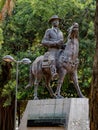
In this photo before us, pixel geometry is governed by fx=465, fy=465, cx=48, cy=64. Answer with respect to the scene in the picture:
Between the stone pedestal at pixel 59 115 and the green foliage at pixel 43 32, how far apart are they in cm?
882

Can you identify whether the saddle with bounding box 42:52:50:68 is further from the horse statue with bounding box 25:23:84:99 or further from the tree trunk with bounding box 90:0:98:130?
the tree trunk with bounding box 90:0:98:130

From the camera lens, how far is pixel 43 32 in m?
26.4

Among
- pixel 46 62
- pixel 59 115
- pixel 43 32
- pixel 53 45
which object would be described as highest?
pixel 53 45

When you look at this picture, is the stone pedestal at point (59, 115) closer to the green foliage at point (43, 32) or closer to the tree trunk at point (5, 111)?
the green foliage at point (43, 32)

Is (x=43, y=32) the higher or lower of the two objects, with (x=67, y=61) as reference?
higher

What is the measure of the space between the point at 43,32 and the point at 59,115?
39.4ft

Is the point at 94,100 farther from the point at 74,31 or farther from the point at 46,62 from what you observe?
the point at 46,62

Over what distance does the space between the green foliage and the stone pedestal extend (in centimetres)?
882

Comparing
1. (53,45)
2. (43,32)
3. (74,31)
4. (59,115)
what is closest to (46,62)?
(53,45)

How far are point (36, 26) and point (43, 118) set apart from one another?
481 inches

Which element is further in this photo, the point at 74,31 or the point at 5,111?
the point at 5,111

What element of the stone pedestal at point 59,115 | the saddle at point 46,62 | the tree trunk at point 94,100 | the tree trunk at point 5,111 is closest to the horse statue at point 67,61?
the saddle at point 46,62

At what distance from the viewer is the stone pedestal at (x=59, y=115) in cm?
1463

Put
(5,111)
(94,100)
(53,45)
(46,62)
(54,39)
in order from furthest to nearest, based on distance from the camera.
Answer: (5,111), (54,39), (53,45), (46,62), (94,100)
